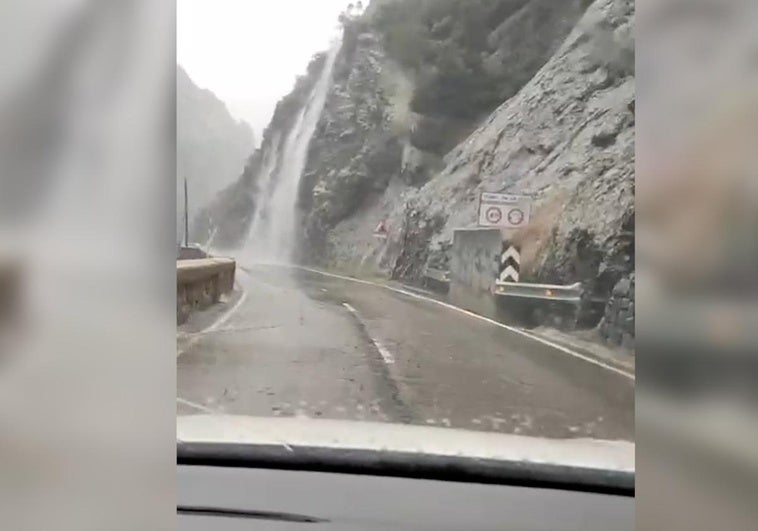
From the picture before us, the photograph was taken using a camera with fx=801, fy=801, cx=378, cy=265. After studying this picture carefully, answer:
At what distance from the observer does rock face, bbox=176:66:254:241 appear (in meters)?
1.23

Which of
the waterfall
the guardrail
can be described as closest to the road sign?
the guardrail

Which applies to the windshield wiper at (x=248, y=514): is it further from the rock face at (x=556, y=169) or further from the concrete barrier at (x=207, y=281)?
the rock face at (x=556, y=169)

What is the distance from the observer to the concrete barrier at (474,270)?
1367 millimetres

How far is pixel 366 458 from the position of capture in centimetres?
122

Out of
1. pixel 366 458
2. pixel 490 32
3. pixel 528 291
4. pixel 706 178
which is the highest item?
pixel 490 32

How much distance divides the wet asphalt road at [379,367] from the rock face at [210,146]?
0.68 ft

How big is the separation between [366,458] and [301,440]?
0.11 m

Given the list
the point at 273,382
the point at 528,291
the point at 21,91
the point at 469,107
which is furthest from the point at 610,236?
the point at 21,91

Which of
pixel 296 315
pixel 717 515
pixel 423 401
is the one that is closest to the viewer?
pixel 717 515

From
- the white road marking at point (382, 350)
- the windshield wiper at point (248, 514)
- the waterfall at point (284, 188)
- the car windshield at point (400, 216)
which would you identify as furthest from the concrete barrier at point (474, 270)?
the windshield wiper at point (248, 514)

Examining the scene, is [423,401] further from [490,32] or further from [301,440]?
[490,32]

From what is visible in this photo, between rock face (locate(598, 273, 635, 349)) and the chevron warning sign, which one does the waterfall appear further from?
rock face (locate(598, 273, 635, 349))

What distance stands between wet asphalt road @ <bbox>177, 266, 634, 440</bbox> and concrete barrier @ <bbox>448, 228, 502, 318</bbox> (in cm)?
3

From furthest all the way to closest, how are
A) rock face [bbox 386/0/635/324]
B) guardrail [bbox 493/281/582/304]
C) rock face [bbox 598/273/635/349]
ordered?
1. guardrail [bbox 493/281/582/304]
2. rock face [bbox 386/0/635/324]
3. rock face [bbox 598/273/635/349]
